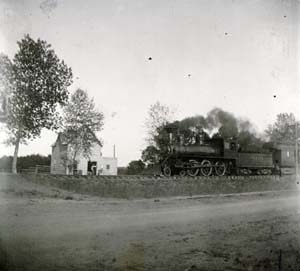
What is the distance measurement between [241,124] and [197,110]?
421 mm

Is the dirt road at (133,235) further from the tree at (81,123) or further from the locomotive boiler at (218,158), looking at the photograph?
the locomotive boiler at (218,158)

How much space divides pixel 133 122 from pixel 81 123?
0.89ft

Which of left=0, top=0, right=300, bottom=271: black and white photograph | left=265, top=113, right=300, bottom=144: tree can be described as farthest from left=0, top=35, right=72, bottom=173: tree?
left=265, top=113, right=300, bottom=144: tree

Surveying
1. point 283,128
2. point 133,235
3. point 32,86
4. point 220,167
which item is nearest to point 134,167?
point 133,235

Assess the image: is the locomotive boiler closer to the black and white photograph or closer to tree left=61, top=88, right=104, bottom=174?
the black and white photograph

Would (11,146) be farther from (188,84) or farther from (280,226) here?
(280,226)

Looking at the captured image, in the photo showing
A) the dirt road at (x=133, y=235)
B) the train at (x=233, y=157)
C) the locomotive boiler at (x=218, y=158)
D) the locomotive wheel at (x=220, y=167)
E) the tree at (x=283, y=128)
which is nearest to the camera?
the dirt road at (x=133, y=235)

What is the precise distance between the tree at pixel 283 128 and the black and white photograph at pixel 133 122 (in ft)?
0.04

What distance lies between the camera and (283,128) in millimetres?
1875

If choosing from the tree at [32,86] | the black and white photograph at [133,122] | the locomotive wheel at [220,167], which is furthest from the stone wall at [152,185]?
the locomotive wheel at [220,167]

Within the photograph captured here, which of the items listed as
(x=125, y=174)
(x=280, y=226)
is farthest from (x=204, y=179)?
(x=125, y=174)

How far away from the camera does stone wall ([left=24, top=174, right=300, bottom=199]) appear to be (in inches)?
62.3

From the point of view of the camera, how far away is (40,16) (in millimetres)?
1607

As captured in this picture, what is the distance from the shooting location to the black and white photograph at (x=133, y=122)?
4.73ft
